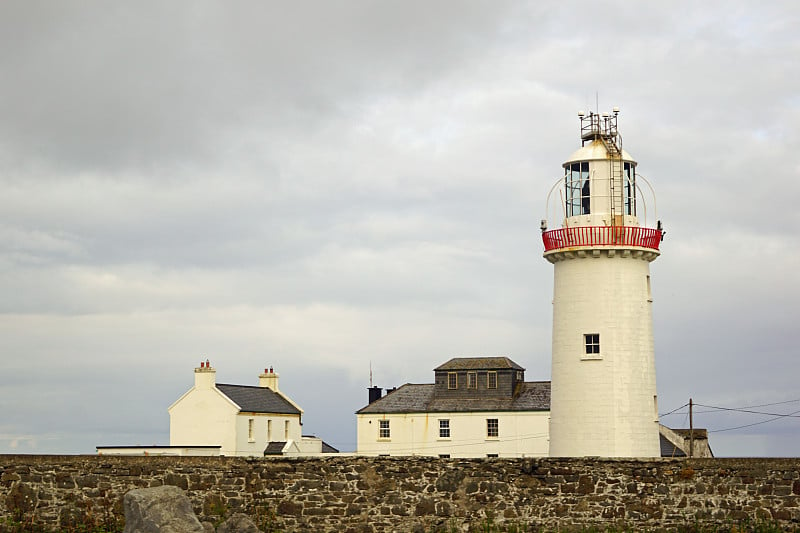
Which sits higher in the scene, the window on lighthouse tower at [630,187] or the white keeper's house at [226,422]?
the window on lighthouse tower at [630,187]


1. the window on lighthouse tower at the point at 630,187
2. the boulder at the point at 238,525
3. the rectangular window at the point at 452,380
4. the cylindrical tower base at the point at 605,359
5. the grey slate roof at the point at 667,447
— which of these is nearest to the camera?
the boulder at the point at 238,525

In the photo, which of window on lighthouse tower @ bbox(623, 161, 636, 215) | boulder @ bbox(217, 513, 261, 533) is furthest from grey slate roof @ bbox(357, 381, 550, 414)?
boulder @ bbox(217, 513, 261, 533)

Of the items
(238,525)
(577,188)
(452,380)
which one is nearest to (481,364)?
(452,380)

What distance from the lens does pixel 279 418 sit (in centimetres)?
5766

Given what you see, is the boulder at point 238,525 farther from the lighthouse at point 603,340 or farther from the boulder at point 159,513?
the lighthouse at point 603,340

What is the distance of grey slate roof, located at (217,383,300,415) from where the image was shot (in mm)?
55031

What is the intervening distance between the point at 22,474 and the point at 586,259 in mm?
14079

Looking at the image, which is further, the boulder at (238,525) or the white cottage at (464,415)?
the white cottage at (464,415)

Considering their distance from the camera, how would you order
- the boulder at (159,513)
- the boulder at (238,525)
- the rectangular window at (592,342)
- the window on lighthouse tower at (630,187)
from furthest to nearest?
the window on lighthouse tower at (630,187) → the rectangular window at (592,342) → the boulder at (238,525) → the boulder at (159,513)

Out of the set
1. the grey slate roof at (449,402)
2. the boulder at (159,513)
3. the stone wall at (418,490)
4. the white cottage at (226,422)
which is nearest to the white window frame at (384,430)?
the grey slate roof at (449,402)

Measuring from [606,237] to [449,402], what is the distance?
3225cm

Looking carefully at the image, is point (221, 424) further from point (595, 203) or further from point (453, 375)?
point (595, 203)

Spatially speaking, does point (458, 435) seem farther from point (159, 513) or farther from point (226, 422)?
point (159, 513)

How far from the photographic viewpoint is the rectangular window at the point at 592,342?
26.2 m
